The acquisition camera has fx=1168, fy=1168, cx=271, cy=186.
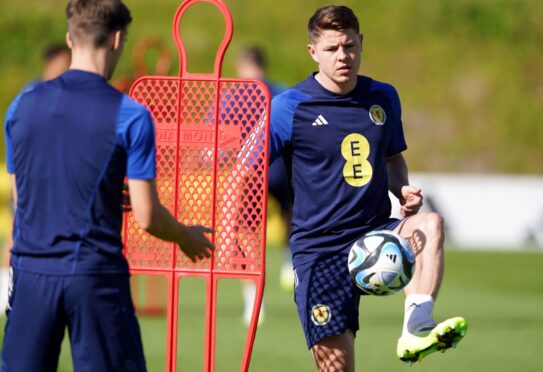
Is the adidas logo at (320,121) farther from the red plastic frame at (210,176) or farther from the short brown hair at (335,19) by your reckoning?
the short brown hair at (335,19)

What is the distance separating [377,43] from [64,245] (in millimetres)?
26780

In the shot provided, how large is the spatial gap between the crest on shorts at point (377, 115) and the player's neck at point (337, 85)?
16 centimetres

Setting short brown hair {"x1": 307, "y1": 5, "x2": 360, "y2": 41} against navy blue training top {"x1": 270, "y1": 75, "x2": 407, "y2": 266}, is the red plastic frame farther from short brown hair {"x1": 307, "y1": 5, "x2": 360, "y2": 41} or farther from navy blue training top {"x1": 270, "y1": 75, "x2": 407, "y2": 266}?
short brown hair {"x1": 307, "y1": 5, "x2": 360, "y2": 41}

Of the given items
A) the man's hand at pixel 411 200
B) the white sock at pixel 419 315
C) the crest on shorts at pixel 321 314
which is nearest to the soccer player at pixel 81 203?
the white sock at pixel 419 315

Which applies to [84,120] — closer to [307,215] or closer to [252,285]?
[307,215]

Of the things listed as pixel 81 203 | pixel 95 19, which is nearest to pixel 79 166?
pixel 81 203

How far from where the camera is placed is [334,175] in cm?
616

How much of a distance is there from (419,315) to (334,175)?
922 mm

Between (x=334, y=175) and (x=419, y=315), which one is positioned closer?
(x=419, y=315)

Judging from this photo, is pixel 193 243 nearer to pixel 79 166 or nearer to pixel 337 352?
pixel 79 166

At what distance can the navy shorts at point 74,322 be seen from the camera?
4.48 meters

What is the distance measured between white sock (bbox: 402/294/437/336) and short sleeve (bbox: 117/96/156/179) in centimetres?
176

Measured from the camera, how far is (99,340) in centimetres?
452

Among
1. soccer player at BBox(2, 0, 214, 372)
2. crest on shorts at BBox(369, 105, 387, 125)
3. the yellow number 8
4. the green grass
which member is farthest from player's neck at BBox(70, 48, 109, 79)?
the green grass
